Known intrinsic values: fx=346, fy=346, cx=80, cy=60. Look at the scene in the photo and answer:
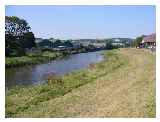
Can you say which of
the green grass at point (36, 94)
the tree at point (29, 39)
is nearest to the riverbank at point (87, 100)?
the green grass at point (36, 94)

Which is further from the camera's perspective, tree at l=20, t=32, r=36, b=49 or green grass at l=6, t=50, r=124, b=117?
tree at l=20, t=32, r=36, b=49

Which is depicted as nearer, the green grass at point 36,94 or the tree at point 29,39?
the green grass at point 36,94

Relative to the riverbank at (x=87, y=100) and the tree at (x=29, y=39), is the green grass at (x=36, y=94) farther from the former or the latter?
the tree at (x=29, y=39)

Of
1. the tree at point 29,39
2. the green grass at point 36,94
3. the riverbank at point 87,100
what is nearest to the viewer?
the riverbank at point 87,100

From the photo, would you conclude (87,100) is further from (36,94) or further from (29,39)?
(29,39)

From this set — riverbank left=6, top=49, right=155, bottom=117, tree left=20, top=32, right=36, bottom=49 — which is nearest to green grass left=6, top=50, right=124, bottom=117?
riverbank left=6, top=49, right=155, bottom=117

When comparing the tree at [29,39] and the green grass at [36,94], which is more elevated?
the tree at [29,39]

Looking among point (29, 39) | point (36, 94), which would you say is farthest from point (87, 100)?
point (29, 39)

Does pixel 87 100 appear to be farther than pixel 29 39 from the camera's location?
No

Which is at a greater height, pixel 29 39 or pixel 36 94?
pixel 29 39

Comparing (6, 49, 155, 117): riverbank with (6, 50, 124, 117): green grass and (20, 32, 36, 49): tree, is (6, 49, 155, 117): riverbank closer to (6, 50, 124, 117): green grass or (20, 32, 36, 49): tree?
(6, 50, 124, 117): green grass

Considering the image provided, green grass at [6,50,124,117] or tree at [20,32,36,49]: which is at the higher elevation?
tree at [20,32,36,49]

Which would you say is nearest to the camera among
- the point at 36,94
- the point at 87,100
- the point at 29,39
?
the point at 87,100

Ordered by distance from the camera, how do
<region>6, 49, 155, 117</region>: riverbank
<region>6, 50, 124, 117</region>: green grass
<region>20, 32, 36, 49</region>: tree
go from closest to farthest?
<region>6, 49, 155, 117</region>: riverbank < <region>6, 50, 124, 117</region>: green grass < <region>20, 32, 36, 49</region>: tree
